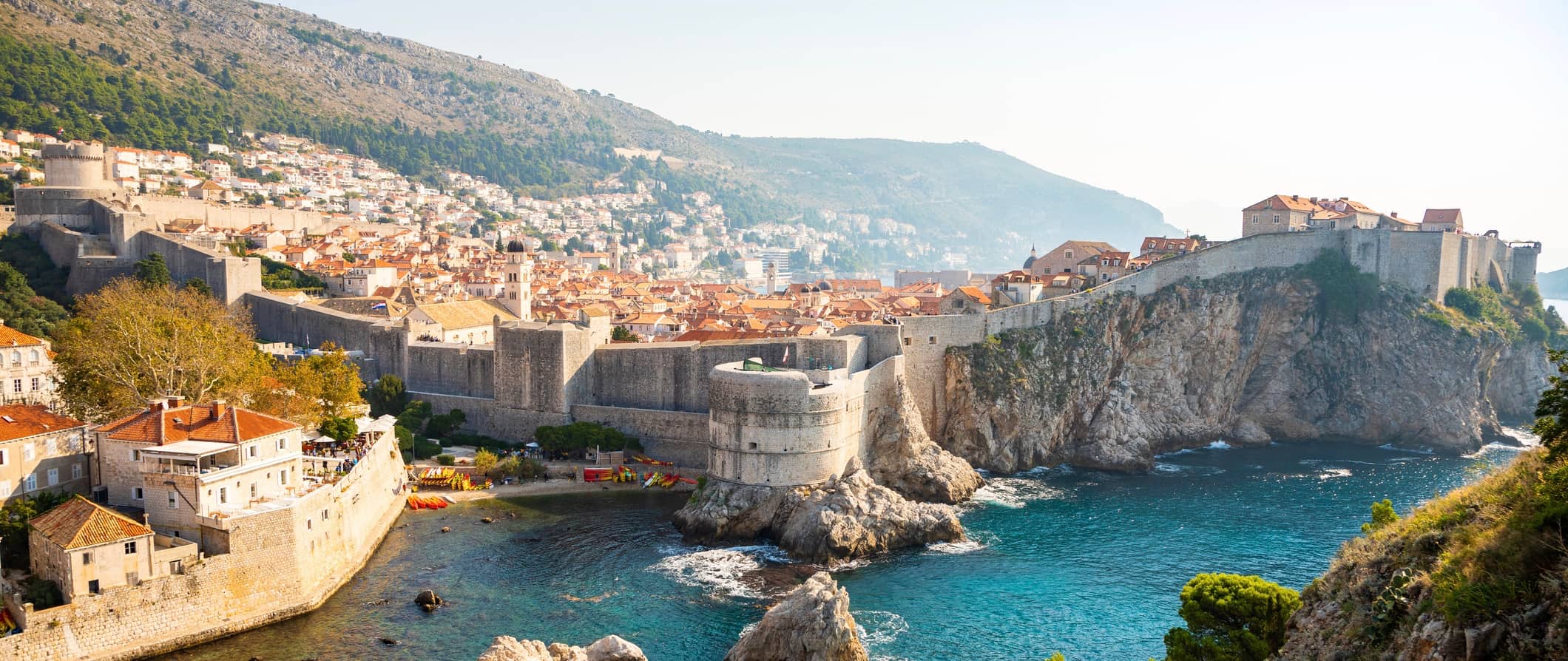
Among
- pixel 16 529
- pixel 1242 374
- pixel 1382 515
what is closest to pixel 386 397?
pixel 16 529

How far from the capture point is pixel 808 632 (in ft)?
72.4

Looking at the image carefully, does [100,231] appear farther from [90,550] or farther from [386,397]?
[90,550]

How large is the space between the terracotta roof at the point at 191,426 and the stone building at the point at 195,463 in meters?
0.02

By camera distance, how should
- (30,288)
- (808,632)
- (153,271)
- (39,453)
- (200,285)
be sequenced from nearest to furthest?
(808,632) < (39,453) < (30,288) < (200,285) < (153,271)

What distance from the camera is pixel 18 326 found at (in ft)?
132

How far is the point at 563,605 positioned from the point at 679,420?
1306cm

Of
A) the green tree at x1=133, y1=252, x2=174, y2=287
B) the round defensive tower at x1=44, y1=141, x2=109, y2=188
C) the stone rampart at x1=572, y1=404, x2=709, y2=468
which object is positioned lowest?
the stone rampart at x1=572, y1=404, x2=709, y2=468

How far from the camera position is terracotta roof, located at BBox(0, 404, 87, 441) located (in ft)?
81.6

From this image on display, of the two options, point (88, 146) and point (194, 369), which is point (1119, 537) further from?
point (88, 146)

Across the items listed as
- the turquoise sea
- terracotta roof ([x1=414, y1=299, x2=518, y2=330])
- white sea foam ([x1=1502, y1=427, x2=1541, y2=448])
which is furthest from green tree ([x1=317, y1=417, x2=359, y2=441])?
white sea foam ([x1=1502, y1=427, x2=1541, y2=448])

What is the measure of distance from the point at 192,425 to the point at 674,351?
17.2m

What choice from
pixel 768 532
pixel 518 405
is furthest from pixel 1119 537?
pixel 518 405

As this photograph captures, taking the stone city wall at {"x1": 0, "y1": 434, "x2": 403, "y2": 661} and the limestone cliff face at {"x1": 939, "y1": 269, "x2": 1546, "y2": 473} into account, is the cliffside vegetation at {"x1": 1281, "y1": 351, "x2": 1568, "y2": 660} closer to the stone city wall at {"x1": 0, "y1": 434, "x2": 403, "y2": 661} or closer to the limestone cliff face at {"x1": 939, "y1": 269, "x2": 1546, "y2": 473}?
the stone city wall at {"x1": 0, "y1": 434, "x2": 403, "y2": 661}

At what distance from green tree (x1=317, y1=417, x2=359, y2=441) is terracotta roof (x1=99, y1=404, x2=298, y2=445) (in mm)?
6492
